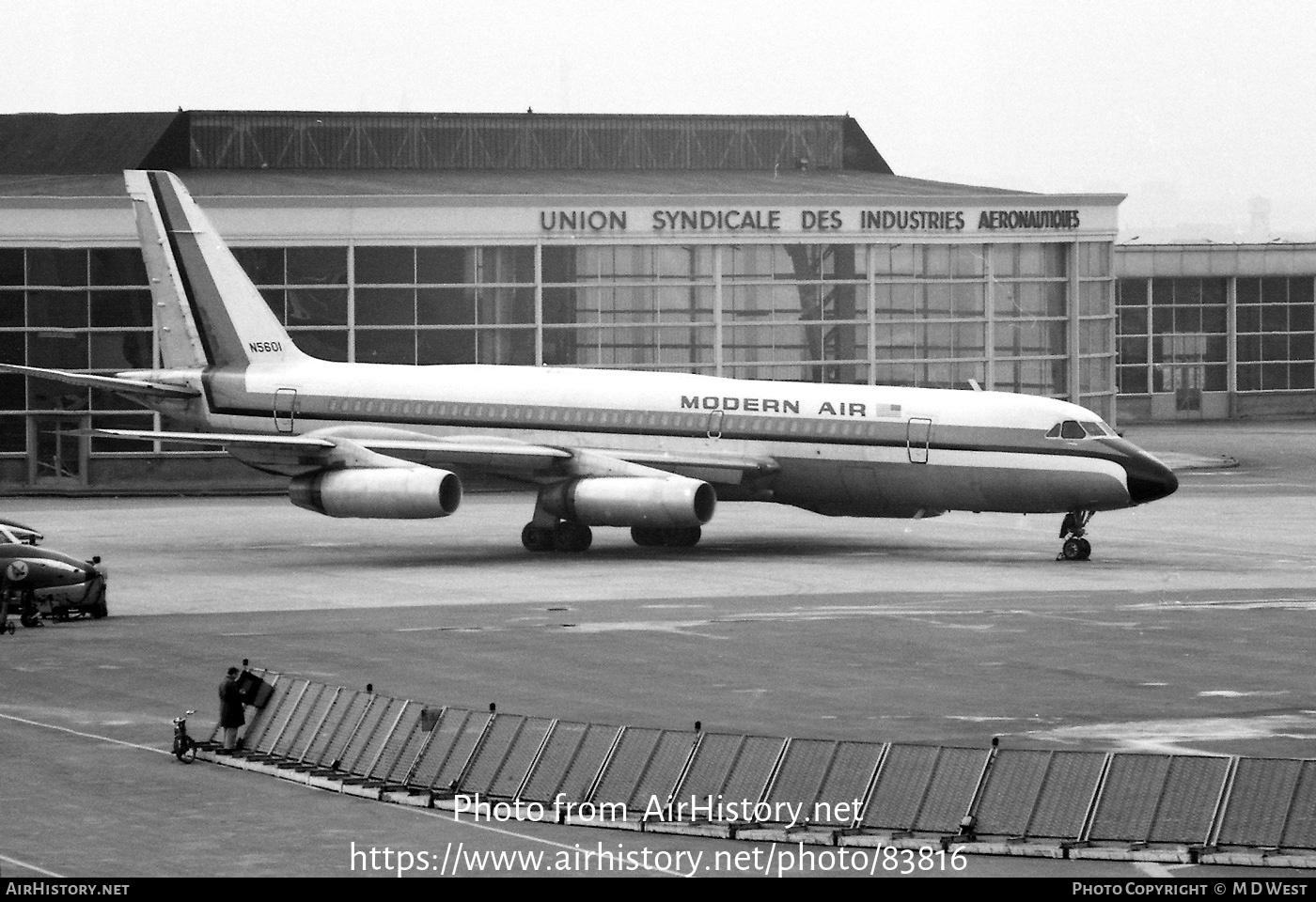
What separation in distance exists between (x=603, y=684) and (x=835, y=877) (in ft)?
39.5

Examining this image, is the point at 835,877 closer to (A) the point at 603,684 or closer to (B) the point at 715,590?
(A) the point at 603,684

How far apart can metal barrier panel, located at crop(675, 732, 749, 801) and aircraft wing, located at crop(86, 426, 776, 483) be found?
27.9 metres

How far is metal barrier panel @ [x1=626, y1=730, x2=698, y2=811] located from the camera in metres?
24.2

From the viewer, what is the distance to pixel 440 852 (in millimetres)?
22234

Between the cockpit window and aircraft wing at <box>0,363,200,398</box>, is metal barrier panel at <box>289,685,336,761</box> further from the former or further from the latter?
aircraft wing at <box>0,363,200,398</box>

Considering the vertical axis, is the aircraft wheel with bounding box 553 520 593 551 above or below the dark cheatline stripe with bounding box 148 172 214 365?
below

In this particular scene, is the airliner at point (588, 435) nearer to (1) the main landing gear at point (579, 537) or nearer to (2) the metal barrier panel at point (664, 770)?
(1) the main landing gear at point (579, 537)

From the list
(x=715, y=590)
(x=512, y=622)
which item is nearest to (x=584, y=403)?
(x=715, y=590)

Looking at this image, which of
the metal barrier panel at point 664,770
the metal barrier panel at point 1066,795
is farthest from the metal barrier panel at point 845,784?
the metal barrier panel at point 1066,795

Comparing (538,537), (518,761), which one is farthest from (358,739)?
(538,537)

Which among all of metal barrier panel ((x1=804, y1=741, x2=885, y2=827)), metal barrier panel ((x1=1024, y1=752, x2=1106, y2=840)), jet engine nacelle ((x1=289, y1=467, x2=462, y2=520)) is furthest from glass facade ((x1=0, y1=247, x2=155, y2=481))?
metal barrier panel ((x1=1024, y1=752, x2=1106, y2=840))

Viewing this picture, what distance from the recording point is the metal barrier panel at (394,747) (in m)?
26.3

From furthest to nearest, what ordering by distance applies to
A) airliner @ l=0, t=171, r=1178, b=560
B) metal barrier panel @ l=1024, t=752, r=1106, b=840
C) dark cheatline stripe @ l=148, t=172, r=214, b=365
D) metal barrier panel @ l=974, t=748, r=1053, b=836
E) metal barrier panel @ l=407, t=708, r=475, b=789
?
1. dark cheatline stripe @ l=148, t=172, r=214, b=365
2. airliner @ l=0, t=171, r=1178, b=560
3. metal barrier panel @ l=407, t=708, r=475, b=789
4. metal barrier panel @ l=974, t=748, r=1053, b=836
5. metal barrier panel @ l=1024, t=752, r=1106, b=840

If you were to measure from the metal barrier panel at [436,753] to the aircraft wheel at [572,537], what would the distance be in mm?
26825
